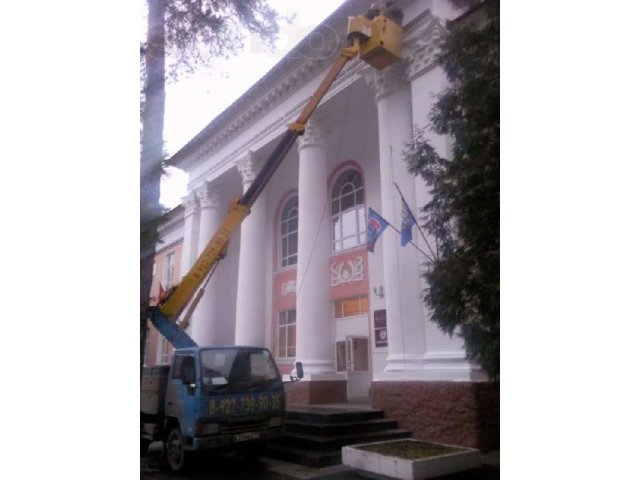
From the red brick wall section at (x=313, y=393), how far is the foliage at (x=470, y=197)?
1.90m

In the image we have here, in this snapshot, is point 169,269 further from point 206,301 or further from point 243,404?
point 243,404

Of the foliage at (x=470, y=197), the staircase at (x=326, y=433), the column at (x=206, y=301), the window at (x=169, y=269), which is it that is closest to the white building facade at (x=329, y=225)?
the column at (x=206, y=301)

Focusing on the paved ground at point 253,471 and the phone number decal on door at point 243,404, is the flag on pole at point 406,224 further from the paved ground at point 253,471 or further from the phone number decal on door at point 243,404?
the phone number decal on door at point 243,404

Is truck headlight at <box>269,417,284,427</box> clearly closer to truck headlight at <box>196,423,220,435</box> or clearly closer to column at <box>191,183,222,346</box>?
truck headlight at <box>196,423,220,435</box>

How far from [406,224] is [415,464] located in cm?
168

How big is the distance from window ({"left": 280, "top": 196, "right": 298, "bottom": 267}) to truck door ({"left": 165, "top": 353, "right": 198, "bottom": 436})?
1.55 metres

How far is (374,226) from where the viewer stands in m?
4.44

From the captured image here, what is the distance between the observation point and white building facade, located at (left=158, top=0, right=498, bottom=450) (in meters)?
3.99

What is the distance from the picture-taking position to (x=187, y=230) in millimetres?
3812

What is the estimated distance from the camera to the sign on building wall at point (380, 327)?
4918mm

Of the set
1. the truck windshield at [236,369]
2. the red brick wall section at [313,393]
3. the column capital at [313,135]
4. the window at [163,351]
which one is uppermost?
the column capital at [313,135]

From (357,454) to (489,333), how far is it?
1212mm

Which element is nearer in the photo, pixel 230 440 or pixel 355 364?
pixel 230 440

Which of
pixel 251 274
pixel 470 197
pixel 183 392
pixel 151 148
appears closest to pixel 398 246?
pixel 470 197
